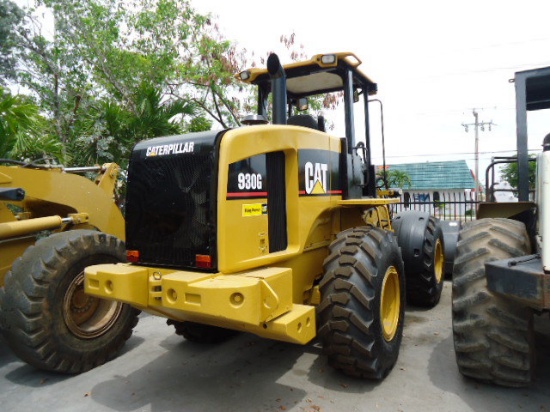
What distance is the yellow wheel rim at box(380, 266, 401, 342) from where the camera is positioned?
389 cm

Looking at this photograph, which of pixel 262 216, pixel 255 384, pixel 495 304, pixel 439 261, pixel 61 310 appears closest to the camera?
pixel 495 304

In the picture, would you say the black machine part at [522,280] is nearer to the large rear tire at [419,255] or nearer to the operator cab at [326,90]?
the operator cab at [326,90]

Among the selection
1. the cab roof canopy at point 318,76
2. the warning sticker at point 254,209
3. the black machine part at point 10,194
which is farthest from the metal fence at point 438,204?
the black machine part at point 10,194

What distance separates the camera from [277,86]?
3736 millimetres

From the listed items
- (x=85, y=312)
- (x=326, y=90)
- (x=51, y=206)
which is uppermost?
(x=326, y=90)

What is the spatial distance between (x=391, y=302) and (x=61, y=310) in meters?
3.22

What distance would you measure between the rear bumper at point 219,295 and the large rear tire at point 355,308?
0.28 metres

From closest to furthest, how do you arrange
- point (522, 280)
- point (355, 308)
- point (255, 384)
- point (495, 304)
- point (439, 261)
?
1. point (522, 280)
2. point (495, 304)
3. point (355, 308)
4. point (255, 384)
5. point (439, 261)

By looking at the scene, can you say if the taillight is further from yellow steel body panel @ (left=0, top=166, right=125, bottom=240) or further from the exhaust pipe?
yellow steel body panel @ (left=0, top=166, right=125, bottom=240)

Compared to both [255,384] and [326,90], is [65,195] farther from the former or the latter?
[326,90]

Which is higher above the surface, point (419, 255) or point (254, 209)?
point (254, 209)

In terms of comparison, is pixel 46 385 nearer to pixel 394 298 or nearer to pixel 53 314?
pixel 53 314

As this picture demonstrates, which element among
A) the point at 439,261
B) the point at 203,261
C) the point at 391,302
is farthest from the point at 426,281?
the point at 203,261

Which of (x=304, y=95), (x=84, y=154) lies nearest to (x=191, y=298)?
(x=304, y=95)
